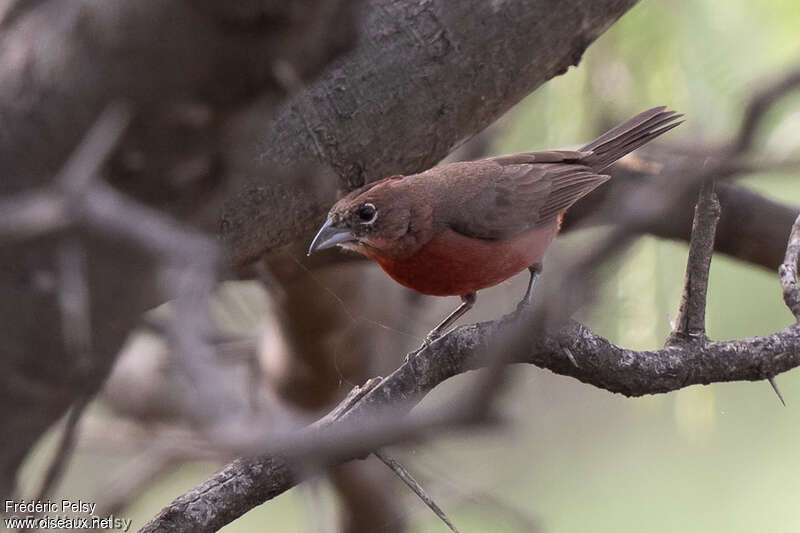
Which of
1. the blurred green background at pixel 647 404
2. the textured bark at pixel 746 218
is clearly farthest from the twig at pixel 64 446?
the textured bark at pixel 746 218

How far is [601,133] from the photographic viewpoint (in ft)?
15.5

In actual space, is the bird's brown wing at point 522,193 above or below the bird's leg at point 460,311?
above

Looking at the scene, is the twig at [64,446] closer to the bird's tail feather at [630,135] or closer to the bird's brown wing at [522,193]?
the bird's brown wing at [522,193]

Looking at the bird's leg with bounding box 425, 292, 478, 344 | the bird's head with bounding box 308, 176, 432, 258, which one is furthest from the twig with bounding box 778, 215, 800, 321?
the bird's head with bounding box 308, 176, 432, 258

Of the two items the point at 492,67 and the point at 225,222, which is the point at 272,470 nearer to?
the point at 225,222

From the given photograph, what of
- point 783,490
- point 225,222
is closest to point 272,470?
point 225,222

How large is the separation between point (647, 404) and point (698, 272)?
1893 millimetres

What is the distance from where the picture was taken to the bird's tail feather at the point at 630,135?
13.8 feet

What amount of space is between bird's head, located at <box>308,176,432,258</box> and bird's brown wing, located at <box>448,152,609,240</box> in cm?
26

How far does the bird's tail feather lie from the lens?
4195mm

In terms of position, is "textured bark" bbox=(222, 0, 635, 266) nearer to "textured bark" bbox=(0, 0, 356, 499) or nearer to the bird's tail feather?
the bird's tail feather

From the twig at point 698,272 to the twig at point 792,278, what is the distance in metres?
0.35

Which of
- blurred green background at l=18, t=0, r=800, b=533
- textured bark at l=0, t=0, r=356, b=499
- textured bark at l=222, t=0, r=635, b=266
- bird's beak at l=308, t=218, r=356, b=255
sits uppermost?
textured bark at l=0, t=0, r=356, b=499

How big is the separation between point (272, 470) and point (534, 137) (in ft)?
10.2
